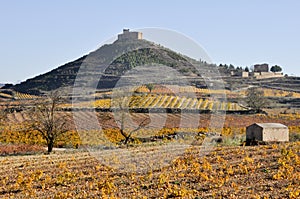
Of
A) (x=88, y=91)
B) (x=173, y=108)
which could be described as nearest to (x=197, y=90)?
(x=88, y=91)

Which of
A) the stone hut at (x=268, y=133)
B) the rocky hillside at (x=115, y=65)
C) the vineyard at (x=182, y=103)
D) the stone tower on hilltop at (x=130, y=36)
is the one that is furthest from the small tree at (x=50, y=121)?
the stone tower on hilltop at (x=130, y=36)

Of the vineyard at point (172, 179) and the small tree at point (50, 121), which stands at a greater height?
the small tree at point (50, 121)

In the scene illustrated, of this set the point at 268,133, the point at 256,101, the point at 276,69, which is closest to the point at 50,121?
the point at 268,133

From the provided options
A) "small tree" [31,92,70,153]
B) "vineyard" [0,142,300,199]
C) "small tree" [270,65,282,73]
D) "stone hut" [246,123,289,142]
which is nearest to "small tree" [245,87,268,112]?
"stone hut" [246,123,289,142]

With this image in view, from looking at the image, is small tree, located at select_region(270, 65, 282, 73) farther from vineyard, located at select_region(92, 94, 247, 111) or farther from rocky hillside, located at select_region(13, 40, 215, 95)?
vineyard, located at select_region(92, 94, 247, 111)

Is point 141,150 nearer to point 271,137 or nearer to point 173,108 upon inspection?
point 271,137

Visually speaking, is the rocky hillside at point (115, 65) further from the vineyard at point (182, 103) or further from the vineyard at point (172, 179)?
the vineyard at point (172, 179)

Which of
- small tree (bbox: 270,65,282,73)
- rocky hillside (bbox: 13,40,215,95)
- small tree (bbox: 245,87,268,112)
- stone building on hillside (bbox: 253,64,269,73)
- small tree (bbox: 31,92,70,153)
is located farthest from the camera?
small tree (bbox: 270,65,282,73)

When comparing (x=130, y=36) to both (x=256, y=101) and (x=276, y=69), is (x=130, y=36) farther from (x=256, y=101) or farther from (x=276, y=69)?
(x=276, y=69)

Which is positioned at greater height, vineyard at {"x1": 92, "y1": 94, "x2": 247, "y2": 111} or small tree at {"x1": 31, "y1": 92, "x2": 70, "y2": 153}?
vineyard at {"x1": 92, "y1": 94, "x2": 247, "y2": 111}

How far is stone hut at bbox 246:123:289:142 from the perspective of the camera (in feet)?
103

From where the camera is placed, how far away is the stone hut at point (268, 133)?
3153 centimetres

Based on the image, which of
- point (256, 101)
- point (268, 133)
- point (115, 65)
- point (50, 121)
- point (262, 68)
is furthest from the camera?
point (262, 68)

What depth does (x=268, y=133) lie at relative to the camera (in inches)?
1243
